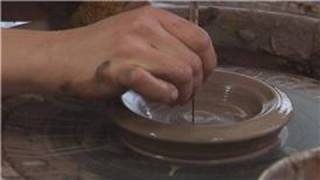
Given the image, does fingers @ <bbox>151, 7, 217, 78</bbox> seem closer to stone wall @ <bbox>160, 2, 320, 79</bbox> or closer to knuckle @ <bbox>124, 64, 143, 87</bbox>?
knuckle @ <bbox>124, 64, 143, 87</bbox>

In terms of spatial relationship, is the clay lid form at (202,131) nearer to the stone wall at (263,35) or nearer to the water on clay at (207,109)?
the water on clay at (207,109)

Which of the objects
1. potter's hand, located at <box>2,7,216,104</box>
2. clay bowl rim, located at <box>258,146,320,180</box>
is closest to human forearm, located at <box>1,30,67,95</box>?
potter's hand, located at <box>2,7,216,104</box>

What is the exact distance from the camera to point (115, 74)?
97 centimetres

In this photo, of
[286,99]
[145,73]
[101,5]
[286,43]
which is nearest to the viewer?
[145,73]

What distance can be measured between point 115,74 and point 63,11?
0.57 m

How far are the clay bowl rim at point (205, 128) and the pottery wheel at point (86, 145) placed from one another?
4 centimetres

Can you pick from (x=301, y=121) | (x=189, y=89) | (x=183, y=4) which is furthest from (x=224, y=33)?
(x=189, y=89)

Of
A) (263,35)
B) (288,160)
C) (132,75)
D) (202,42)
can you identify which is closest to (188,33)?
(202,42)

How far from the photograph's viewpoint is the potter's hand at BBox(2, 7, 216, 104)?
0.97 metres

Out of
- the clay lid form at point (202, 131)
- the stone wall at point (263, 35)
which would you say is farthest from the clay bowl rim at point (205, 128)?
the stone wall at point (263, 35)

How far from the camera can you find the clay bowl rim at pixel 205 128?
975 mm

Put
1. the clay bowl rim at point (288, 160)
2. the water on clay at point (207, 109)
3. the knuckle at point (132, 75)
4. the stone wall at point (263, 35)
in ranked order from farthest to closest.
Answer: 1. the stone wall at point (263, 35)
2. the water on clay at point (207, 109)
3. the knuckle at point (132, 75)
4. the clay bowl rim at point (288, 160)

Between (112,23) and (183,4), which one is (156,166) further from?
(183,4)

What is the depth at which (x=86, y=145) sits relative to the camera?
1.04 m
